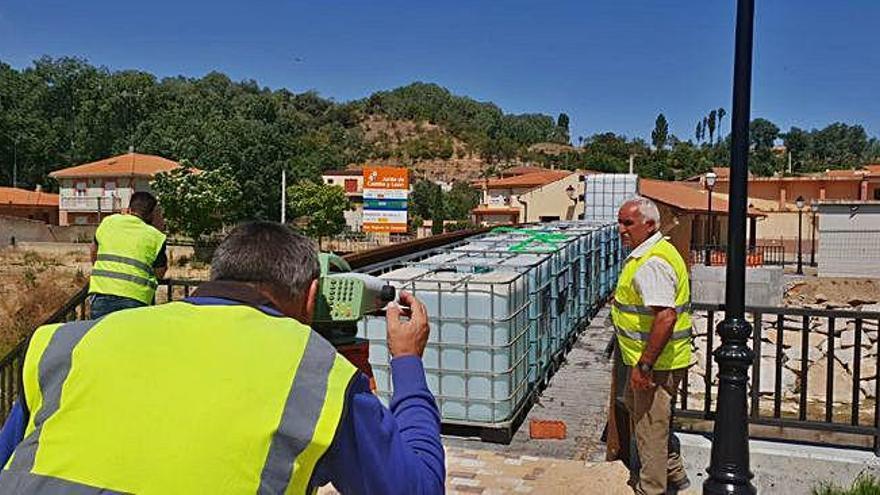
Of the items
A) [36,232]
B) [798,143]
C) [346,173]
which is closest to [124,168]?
[36,232]

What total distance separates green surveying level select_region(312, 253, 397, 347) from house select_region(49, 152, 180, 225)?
182 ft

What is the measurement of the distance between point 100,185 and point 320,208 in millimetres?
20639

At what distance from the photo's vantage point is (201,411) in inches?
49.3

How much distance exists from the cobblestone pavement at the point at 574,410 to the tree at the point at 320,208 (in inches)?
1353

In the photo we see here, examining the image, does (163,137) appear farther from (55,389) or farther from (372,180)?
(55,389)

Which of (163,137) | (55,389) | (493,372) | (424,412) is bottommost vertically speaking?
(493,372)

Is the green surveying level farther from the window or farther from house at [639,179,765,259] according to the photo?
the window

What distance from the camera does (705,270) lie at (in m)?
19.9

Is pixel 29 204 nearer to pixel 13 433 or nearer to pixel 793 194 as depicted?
pixel 793 194

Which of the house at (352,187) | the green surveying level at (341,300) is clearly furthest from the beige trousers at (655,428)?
the house at (352,187)

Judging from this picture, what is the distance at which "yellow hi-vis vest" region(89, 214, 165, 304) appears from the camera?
16.3 ft

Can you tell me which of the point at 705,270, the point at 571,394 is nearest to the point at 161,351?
the point at 571,394

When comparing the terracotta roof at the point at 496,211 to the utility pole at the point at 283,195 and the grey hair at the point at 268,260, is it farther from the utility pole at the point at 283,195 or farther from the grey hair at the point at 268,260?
the grey hair at the point at 268,260

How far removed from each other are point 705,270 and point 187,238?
31.0 metres
